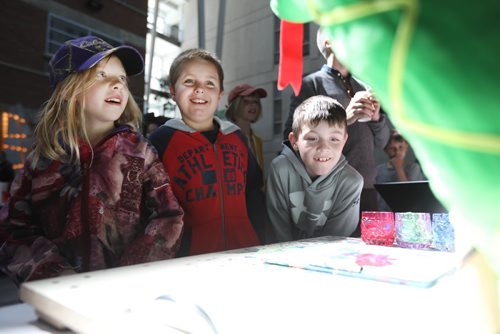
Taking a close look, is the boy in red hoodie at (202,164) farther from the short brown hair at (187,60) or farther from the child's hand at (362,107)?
the child's hand at (362,107)

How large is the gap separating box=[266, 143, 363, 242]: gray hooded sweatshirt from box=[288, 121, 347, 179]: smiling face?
39 mm

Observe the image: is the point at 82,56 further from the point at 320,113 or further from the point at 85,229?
the point at 320,113

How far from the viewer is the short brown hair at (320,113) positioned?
1048 mm

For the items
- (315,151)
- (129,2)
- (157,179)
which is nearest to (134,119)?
(157,179)

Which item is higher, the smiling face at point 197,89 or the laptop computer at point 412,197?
the smiling face at point 197,89

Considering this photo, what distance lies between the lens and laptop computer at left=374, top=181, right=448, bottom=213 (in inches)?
40.4

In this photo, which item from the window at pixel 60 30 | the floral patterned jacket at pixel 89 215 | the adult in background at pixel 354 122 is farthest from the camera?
the window at pixel 60 30

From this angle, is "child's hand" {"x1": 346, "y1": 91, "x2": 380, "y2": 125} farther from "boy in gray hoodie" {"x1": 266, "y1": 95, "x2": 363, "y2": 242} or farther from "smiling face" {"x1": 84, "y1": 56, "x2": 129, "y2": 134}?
"smiling face" {"x1": 84, "y1": 56, "x2": 129, "y2": 134}

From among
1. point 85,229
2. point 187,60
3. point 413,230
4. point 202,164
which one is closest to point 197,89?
point 187,60

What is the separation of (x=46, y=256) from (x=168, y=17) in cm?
231

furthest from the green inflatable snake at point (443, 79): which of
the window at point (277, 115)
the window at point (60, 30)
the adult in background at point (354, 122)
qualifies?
the window at point (60, 30)

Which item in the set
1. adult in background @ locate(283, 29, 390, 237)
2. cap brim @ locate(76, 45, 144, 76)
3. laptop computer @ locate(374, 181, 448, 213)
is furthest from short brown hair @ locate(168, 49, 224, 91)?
laptop computer @ locate(374, 181, 448, 213)

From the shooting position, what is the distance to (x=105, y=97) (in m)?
0.81

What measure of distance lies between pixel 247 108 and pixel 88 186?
1153mm
